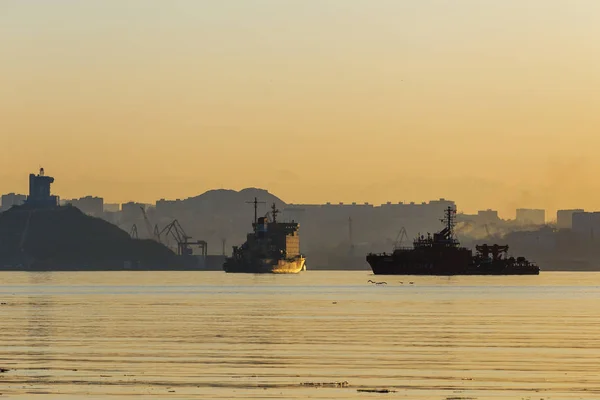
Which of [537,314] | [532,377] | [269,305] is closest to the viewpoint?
[532,377]

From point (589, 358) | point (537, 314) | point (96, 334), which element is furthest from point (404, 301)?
point (589, 358)

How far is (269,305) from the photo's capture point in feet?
504

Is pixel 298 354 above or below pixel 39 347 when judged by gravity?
below

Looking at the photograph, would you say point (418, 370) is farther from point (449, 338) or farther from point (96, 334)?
point (96, 334)

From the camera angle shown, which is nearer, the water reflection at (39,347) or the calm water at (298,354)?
the calm water at (298,354)

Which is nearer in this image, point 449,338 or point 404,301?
point 449,338

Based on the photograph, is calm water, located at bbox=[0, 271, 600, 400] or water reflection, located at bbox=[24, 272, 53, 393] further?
water reflection, located at bbox=[24, 272, 53, 393]

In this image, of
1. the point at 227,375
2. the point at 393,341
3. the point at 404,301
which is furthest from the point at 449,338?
the point at 404,301

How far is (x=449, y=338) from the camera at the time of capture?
89688mm

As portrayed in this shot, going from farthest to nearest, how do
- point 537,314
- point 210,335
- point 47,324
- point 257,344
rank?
1. point 537,314
2. point 47,324
3. point 210,335
4. point 257,344

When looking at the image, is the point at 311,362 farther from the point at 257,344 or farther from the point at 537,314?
the point at 537,314

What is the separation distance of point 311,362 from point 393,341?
52.7ft

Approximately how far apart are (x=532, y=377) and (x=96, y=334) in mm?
38463

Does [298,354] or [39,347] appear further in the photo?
[39,347]
